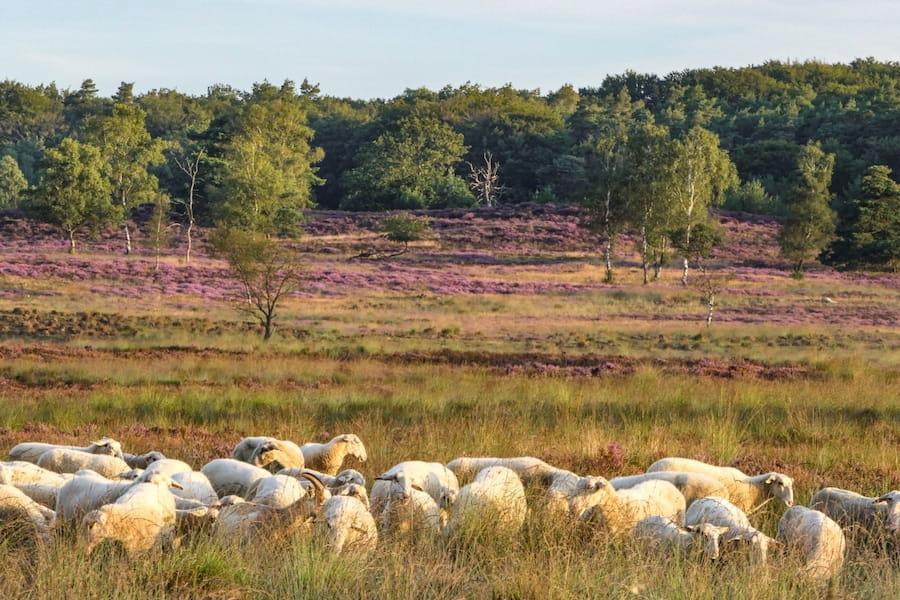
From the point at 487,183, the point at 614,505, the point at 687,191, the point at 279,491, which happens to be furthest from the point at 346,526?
the point at 487,183

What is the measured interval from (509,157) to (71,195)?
54519 millimetres

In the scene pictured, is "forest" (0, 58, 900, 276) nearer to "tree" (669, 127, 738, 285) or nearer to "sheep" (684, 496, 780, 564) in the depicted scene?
"tree" (669, 127, 738, 285)

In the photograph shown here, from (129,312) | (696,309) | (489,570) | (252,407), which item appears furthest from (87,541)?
(696,309)

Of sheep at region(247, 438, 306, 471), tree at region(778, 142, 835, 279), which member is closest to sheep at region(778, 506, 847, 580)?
sheep at region(247, 438, 306, 471)

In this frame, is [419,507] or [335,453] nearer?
[419,507]

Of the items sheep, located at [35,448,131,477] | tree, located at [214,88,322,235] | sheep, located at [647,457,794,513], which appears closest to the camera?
sheep, located at [647,457,794,513]

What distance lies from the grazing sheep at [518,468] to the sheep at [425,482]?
348 mm

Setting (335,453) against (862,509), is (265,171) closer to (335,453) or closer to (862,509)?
(335,453)

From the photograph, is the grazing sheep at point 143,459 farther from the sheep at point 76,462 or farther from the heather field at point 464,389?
the heather field at point 464,389

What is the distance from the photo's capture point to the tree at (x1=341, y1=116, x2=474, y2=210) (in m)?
92.3

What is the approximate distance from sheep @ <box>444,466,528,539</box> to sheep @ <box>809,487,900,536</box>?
96.5 inches

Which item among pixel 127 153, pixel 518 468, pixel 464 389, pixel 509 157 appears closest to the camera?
pixel 518 468

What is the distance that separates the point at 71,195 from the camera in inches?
2517

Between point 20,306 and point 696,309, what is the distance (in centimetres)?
2898
